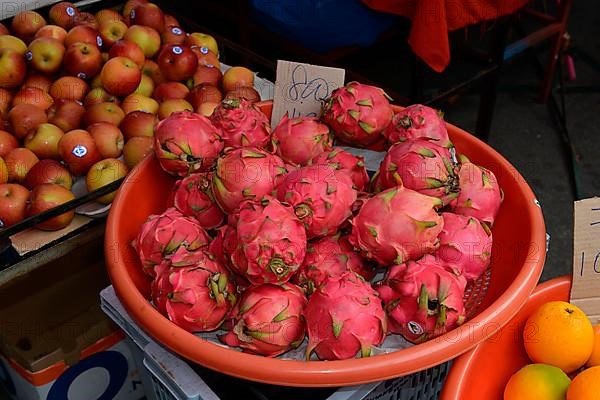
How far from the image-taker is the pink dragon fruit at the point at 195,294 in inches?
30.3

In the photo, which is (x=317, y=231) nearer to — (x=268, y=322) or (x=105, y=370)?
(x=268, y=322)

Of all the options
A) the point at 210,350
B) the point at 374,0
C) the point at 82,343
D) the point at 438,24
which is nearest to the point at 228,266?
the point at 210,350

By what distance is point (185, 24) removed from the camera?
1.88 metres

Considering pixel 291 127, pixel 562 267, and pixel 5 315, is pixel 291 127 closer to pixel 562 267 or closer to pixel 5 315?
pixel 5 315

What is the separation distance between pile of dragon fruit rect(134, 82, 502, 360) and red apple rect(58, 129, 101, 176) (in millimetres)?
397

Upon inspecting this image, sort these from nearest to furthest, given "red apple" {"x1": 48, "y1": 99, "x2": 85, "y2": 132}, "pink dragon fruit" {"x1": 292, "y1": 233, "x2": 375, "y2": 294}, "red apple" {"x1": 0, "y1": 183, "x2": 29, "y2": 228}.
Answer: "pink dragon fruit" {"x1": 292, "y1": 233, "x2": 375, "y2": 294}
"red apple" {"x1": 0, "y1": 183, "x2": 29, "y2": 228}
"red apple" {"x1": 48, "y1": 99, "x2": 85, "y2": 132}

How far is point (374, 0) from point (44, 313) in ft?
4.30

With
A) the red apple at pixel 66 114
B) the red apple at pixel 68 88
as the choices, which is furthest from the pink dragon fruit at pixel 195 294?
the red apple at pixel 68 88

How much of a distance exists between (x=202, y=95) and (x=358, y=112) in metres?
0.58

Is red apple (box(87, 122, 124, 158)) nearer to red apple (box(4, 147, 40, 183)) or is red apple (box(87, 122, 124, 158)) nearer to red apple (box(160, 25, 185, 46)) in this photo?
red apple (box(4, 147, 40, 183))

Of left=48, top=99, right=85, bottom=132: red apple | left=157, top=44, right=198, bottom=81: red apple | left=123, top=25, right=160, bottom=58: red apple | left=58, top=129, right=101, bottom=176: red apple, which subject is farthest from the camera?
left=123, top=25, right=160, bottom=58: red apple

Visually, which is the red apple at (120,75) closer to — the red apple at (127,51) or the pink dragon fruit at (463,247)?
the red apple at (127,51)

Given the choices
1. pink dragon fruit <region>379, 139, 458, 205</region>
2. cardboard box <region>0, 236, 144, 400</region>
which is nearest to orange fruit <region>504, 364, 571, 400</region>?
pink dragon fruit <region>379, 139, 458, 205</region>

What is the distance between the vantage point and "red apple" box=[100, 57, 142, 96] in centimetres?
146
